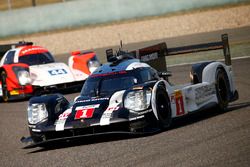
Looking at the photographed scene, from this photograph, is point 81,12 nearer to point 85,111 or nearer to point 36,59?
point 36,59

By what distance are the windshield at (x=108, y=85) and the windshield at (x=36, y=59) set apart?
9696 mm

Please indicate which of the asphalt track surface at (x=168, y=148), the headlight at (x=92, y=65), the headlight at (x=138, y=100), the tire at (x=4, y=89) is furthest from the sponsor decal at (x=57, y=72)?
the headlight at (x=138, y=100)

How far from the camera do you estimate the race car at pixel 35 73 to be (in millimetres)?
21000

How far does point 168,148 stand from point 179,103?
243 centimetres

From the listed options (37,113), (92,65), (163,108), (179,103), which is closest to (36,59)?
(92,65)

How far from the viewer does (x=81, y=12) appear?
34.2m

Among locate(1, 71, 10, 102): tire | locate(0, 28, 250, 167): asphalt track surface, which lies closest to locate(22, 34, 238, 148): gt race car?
locate(0, 28, 250, 167): asphalt track surface

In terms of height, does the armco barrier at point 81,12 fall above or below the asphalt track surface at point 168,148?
above

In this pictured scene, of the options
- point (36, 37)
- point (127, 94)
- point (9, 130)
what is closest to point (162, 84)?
point (127, 94)

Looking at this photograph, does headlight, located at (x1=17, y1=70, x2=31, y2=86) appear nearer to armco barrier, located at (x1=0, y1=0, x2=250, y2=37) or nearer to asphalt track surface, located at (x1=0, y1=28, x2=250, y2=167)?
asphalt track surface, located at (x1=0, y1=28, x2=250, y2=167)

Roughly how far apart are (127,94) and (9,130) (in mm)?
3829

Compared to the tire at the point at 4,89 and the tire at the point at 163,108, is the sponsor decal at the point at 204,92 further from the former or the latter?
the tire at the point at 4,89

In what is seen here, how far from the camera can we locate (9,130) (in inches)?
579

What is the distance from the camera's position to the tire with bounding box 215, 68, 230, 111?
13430 mm
